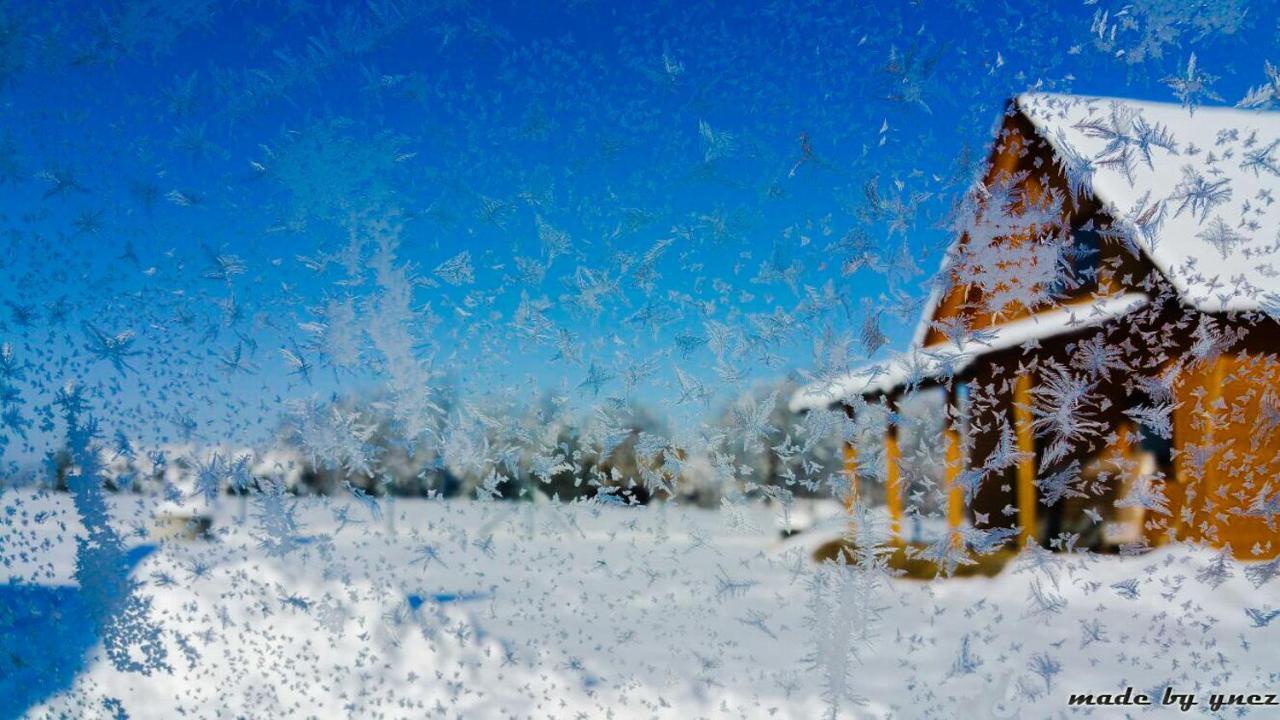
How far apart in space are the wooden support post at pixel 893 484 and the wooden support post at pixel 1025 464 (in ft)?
0.49

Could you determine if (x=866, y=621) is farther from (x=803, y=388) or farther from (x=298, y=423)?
(x=298, y=423)

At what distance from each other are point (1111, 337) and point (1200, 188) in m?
0.22

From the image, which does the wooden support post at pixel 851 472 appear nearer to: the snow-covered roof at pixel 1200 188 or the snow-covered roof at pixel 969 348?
the snow-covered roof at pixel 969 348

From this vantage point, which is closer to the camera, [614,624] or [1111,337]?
[1111,337]

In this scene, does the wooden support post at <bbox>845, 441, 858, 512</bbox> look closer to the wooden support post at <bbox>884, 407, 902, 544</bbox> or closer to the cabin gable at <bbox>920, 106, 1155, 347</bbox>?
the wooden support post at <bbox>884, 407, 902, 544</bbox>

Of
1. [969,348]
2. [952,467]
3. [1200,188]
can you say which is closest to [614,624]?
[952,467]

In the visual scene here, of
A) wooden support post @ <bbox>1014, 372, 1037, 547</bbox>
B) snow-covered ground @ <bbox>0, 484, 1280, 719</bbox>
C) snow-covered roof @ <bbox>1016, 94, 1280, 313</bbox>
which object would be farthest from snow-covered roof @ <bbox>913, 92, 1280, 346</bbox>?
snow-covered ground @ <bbox>0, 484, 1280, 719</bbox>

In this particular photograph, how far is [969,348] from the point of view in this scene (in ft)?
3.20

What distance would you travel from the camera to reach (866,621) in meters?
1.06

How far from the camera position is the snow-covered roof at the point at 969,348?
0.96m

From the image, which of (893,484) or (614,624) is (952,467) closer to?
(893,484)

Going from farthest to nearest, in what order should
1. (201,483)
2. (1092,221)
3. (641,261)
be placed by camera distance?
(201,483) → (641,261) → (1092,221)

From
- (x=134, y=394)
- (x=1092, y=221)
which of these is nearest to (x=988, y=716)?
A: (x=1092, y=221)

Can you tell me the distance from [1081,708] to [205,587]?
1.34 meters
